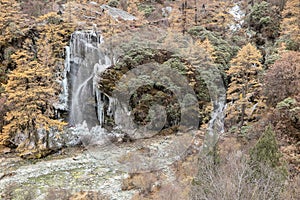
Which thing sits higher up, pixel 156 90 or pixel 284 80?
pixel 284 80

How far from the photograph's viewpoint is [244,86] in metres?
15.4

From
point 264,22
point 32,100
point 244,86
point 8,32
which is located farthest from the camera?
point 264,22

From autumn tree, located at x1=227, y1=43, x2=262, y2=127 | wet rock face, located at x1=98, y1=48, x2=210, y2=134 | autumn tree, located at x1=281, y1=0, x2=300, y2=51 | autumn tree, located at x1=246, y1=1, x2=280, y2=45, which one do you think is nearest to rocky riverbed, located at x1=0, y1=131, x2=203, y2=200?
wet rock face, located at x1=98, y1=48, x2=210, y2=134

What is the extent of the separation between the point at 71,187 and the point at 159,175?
386cm

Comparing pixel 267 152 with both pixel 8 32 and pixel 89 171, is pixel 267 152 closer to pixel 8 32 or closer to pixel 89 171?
pixel 89 171

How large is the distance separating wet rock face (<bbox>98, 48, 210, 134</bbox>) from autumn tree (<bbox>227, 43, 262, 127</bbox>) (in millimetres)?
2341

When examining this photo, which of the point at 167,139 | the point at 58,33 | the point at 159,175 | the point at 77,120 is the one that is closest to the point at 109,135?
the point at 77,120

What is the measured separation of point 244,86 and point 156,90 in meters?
5.81

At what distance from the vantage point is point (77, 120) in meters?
18.5

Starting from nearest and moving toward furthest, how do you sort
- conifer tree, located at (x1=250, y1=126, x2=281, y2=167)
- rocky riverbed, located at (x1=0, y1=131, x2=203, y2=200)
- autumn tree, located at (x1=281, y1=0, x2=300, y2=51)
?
conifer tree, located at (x1=250, y1=126, x2=281, y2=167), rocky riverbed, located at (x1=0, y1=131, x2=203, y2=200), autumn tree, located at (x1=281, y1=0, x2=300, y2=51)

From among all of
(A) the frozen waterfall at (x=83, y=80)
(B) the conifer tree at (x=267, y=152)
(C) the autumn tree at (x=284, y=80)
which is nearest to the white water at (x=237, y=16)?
(C) the autumn tree at (x=284, y=80)

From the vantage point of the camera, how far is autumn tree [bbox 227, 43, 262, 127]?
1481 centimetres

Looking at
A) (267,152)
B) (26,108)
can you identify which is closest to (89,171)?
(26,108)

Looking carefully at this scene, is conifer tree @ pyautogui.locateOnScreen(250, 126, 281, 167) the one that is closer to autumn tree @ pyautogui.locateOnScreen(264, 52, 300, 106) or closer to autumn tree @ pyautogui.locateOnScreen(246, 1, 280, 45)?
autumn tree @ pyautogui.locateOnScreen(264, 52, 300, 106)
